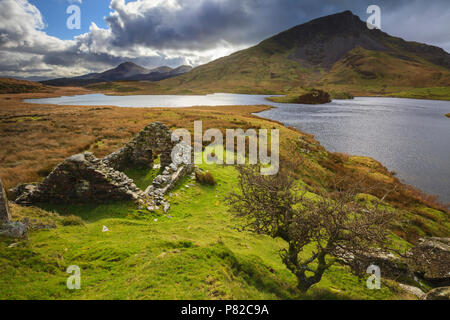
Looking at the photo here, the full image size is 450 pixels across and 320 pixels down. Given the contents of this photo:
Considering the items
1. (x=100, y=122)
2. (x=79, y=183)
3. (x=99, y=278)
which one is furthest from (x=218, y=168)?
(x=100, y=122)

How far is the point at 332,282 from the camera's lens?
8.30m

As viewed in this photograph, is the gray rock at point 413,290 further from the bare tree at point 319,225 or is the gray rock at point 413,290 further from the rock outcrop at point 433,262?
the bare tree at point 319,225

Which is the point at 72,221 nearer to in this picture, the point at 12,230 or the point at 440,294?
the point at 12,230

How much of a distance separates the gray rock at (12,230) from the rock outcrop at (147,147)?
1102 cm

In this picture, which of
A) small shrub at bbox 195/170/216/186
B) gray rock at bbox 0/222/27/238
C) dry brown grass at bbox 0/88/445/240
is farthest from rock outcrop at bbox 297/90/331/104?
gray rock at bbox 0/222/27/238

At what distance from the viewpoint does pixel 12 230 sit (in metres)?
5.94

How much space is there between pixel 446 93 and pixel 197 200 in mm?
221603

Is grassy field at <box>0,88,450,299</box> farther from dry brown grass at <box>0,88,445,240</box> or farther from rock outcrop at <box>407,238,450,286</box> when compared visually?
rock outcrop at <box>407,238,450,286</box>

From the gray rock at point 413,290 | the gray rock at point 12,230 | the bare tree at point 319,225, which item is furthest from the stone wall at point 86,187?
the gray rock at point 413,290

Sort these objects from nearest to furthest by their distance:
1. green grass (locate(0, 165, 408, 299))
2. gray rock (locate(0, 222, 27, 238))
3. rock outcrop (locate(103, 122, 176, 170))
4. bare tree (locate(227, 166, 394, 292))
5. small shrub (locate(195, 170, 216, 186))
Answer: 1. green grass (locate(0, 165, 408, 299))
2. gray rock (locate(0, 222, 27, 238))
3. bare tree (locate(227, 166, 394, 292))
4. small shrub (locate(195, 170, 216, 186))
5. rock outcrop (locate(103, 122, 176, 170))

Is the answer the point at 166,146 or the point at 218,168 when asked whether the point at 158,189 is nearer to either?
the point at 166,146

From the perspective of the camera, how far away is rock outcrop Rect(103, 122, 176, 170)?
1714cm

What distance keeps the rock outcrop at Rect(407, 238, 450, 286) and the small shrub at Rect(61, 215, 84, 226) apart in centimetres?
1573

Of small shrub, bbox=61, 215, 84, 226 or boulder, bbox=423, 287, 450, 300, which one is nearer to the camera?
boulder, bbox=423, 287, 450, 300
